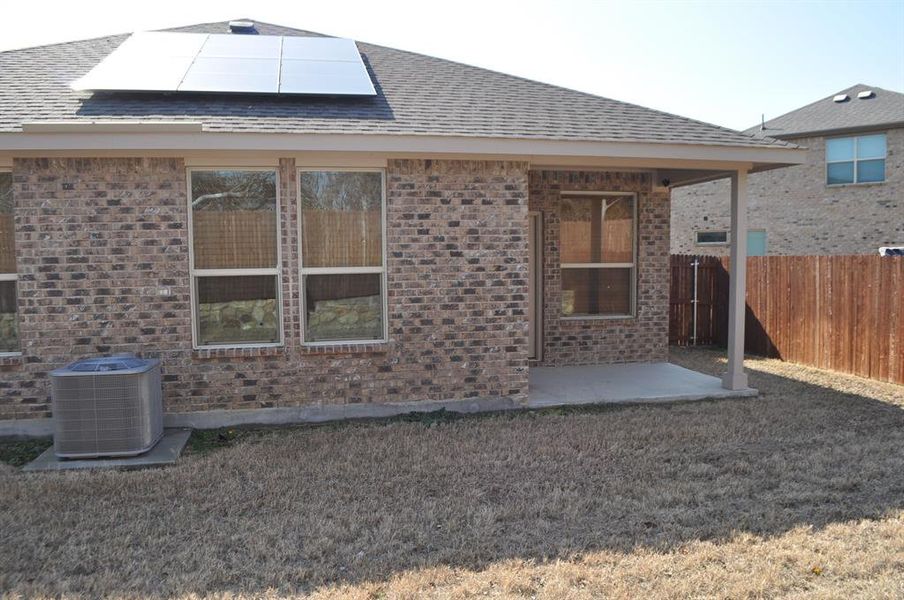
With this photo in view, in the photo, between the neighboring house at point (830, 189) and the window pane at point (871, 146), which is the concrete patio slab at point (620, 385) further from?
the window pane at point (871, 146)

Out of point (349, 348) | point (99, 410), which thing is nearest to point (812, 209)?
point (349, 348)

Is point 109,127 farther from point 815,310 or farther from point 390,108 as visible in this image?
point 815,310

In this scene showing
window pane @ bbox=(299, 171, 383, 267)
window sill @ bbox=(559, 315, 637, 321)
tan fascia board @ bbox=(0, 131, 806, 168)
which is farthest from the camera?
window sill @ bbox=(559, 315, 637, 321)

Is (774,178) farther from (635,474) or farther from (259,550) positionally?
(259,550)

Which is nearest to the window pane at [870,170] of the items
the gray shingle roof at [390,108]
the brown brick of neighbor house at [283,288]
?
the gray shingle roof at [390,108]

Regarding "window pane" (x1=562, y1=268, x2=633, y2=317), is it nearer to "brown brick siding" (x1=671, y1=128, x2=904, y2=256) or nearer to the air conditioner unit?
the air conditioner unit

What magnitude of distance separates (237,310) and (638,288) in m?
5.96

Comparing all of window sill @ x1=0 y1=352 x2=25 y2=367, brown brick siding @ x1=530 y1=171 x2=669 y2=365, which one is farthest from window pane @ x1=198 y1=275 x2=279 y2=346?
brown brick siding @ x1=530 y1=171 x2=669 y2=365

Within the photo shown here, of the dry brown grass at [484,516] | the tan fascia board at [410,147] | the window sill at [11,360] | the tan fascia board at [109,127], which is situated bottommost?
the dry brown grass at [484,516]

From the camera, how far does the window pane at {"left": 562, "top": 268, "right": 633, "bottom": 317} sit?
10.1 m

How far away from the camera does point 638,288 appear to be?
1016cm

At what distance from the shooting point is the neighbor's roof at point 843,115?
18.9 m

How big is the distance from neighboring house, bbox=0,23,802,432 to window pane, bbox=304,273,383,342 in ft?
0.05

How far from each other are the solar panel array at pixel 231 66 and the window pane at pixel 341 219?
3.76 ft
